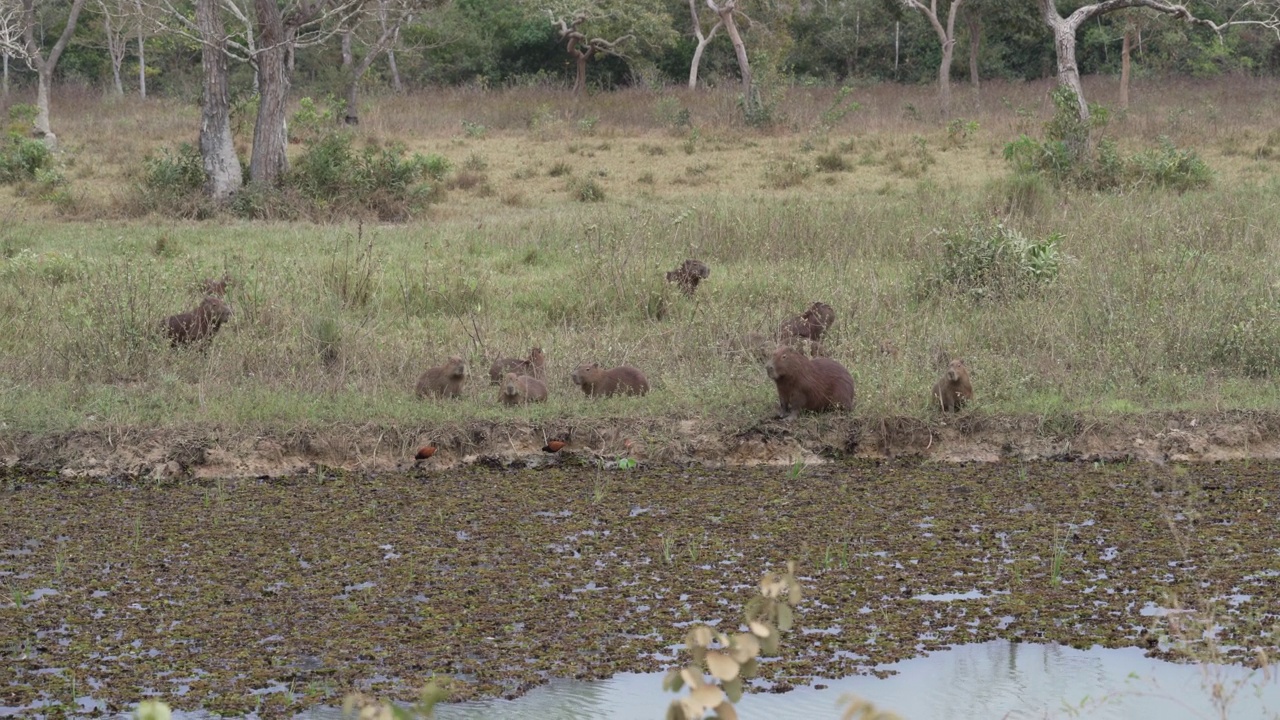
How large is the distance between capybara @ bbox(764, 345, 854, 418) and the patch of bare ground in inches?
4.0

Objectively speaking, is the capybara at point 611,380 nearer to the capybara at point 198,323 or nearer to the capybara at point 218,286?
the capybara at point 198,323

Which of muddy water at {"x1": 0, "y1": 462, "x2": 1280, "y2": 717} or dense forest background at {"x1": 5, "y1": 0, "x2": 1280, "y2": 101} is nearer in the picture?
muddy water at {"x1": 0, "y1": 462, "x2": 1280, "y2": 717}

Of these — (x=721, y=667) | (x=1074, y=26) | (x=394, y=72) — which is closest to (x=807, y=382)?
(x=721, y=667)

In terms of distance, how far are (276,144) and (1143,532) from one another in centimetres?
1218

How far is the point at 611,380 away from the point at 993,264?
3846mm

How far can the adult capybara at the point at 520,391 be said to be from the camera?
8.37 m

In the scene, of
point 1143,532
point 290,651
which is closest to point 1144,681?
point 1143,532

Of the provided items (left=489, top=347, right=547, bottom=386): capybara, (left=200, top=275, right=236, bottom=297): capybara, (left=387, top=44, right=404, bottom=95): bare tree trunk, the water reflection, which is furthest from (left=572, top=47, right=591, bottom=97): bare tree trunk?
the water reflection

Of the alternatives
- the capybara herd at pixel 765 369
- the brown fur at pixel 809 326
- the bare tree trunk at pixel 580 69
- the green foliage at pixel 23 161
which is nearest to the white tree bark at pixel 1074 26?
the brown fur at pixel 809 326

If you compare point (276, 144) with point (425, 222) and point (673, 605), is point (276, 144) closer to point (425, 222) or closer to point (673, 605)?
point (425, 222)

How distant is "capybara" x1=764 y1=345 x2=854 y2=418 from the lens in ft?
26.0

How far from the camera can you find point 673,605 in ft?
19.1

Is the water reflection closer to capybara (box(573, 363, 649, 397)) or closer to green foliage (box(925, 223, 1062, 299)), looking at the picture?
capybara (box(573, 363, 649, 397))

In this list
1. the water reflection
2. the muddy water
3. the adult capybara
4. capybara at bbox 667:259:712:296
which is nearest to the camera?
the water reflection
